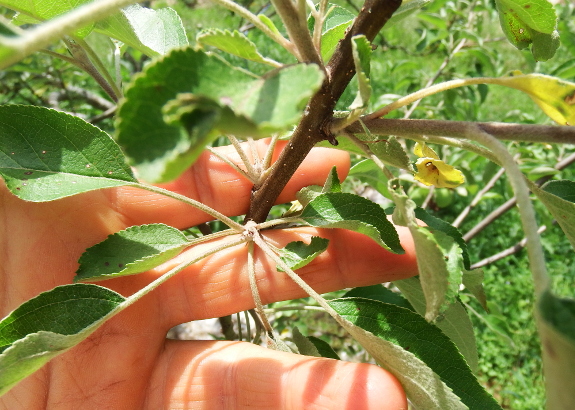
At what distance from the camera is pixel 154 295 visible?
146 centimetres

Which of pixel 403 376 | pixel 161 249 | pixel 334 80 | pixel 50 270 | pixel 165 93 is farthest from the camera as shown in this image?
pixel 50 270

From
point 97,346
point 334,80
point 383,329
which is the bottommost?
point 97,346

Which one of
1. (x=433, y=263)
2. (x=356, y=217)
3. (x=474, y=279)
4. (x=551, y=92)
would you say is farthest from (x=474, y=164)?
(x=433, y=263)

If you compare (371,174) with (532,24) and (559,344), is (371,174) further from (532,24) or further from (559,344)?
(559,344)

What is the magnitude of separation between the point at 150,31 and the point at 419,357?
1055 mm

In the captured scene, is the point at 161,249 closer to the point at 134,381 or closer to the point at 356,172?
the point at 134,381

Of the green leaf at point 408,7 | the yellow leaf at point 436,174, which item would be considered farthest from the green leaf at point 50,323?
the green leaf at point 408,7

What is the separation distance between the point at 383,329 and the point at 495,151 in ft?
1.66

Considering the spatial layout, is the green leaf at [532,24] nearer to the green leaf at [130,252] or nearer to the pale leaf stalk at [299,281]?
the pale leaf stalk at [299,281]

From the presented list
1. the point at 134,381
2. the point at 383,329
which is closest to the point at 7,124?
the point at 134,381

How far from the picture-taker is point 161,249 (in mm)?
1104

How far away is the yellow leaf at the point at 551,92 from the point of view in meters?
0.71

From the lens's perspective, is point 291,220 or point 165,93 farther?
point 291,220

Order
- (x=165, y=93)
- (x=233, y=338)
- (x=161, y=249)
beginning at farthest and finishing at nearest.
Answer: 1. (x=233, y=338)
2. (x=161, y=249)
3. (x=165, y=93)
